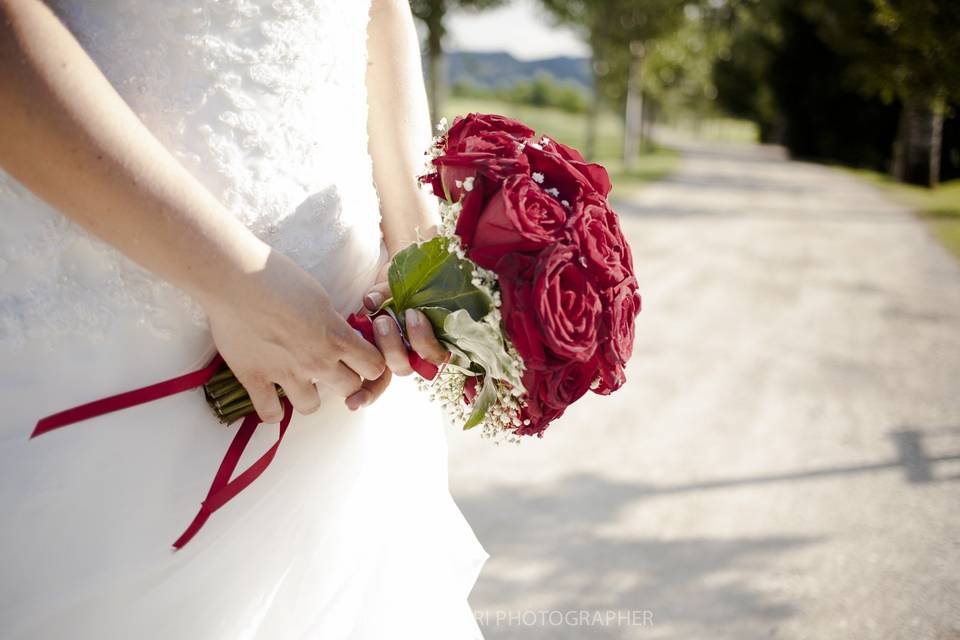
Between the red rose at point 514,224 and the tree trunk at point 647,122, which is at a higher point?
the red rose at point 514,224

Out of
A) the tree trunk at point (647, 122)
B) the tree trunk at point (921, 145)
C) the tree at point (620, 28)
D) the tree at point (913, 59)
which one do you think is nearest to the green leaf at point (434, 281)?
the tree at point (913, 59)

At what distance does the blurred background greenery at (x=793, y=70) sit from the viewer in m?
13.9

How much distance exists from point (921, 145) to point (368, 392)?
72.5 ft

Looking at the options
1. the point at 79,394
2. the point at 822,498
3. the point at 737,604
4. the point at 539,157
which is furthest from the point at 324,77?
the point at 822,498

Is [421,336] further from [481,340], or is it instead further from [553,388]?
[553,388]

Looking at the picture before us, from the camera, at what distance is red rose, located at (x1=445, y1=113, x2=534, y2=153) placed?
1.35 metres

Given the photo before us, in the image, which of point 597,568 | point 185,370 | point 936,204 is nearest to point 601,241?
point 185,370

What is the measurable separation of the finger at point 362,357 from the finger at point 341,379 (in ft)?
0.04

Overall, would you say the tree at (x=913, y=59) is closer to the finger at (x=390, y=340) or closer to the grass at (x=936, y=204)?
the grass at (x=936, y=204)

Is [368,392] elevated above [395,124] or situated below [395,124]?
below

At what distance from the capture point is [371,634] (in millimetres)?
1403

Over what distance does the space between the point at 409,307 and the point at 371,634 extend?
654 millimetres

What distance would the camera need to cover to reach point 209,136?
1171 millimetres

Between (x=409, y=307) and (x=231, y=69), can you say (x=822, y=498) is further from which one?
(x=231, y=69)
